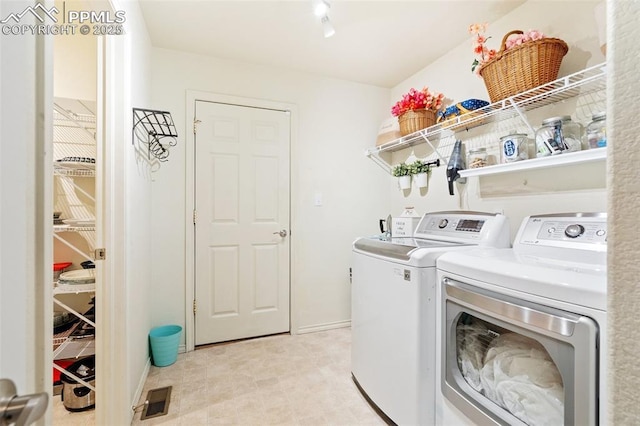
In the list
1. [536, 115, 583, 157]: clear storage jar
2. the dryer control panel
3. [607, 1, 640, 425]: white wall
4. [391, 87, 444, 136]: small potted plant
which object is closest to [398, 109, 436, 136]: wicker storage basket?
[391, 87, 444, 136]: small potted plant

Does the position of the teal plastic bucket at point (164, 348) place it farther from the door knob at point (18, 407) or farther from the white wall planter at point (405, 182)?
the white wall planter at point (405, 182)

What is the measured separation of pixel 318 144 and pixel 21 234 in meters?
2.52

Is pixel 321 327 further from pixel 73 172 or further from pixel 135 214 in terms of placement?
pixel 73 172

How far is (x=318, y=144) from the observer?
111 inches

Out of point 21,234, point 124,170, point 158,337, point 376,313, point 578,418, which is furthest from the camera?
point 158,337

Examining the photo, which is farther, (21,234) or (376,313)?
(376,313)

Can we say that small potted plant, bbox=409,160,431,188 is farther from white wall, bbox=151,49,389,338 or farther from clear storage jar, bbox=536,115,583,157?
clear storage jar, bbox=536,115,583,157

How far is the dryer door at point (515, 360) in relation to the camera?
32.8 inches

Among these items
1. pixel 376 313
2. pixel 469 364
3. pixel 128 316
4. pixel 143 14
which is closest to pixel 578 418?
pixel 469 364

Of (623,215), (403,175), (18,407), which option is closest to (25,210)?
(18,407)

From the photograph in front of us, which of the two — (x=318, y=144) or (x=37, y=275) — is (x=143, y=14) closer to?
(x=318, y=144)

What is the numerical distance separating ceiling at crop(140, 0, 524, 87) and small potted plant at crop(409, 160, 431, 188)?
88 cm

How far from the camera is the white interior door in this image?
96.7 inches

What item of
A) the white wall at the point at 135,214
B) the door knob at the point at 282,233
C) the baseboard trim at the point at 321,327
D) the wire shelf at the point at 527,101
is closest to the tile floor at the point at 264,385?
the baseboard trim at the point at 321,327
